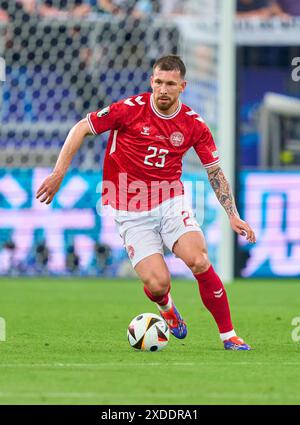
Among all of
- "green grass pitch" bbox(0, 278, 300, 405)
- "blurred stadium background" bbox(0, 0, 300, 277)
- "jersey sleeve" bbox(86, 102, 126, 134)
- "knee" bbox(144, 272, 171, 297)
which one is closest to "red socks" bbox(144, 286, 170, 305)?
"knee" bbox(144, 272, 171, 297)

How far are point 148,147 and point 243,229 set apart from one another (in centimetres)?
100

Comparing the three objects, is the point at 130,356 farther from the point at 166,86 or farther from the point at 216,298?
the point at 166,86

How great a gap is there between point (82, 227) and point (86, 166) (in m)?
1.45

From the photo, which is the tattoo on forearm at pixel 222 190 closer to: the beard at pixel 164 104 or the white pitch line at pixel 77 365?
the beard at pixel 164 104

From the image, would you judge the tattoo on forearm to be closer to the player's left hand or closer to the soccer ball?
the player's left hand

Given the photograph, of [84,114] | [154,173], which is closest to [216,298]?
[154,173]

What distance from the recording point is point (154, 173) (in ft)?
29.3

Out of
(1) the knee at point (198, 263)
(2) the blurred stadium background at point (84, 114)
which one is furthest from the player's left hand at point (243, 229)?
(2) the blurred stadium background at point (84, 114)

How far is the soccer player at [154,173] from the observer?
28.6 feet

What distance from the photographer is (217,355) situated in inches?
317
